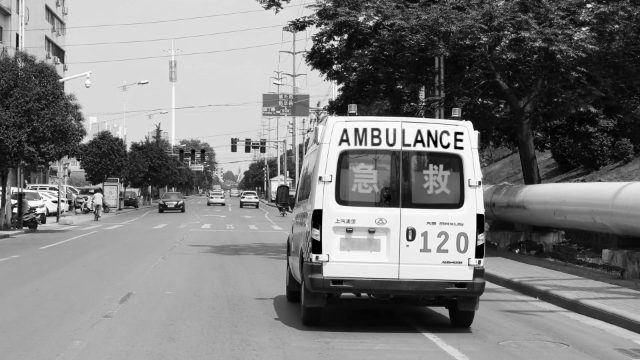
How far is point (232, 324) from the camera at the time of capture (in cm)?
930

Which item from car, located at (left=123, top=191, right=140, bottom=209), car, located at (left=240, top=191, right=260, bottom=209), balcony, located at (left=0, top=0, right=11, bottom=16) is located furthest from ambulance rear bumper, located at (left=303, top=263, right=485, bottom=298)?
car, located at (left=240, top=191, right=260, bottom=209)

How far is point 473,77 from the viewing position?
745 inches

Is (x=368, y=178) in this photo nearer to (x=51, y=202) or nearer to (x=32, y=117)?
(x=32, y=117)

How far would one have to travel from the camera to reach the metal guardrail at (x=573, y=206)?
44.2 ft

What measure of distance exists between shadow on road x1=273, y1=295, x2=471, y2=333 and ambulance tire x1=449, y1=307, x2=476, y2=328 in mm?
86

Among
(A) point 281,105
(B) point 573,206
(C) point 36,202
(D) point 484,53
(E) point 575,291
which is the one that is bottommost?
(E) point 575,291

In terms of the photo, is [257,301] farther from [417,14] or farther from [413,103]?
[413,103]

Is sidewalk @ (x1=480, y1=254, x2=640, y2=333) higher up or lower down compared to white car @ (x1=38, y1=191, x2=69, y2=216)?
lower down

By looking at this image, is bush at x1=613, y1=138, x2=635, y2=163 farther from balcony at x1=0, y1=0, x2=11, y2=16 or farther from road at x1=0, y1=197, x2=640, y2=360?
balcony at x1=0, y1=0, x2=11, y2=16

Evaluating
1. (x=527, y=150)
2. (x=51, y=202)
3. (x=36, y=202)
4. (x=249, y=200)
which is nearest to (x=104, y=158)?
(x=51, y=202)

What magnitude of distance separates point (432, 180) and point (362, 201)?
87cm

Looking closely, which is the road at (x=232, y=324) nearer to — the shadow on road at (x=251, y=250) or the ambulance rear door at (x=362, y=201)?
the ambulance rear door at (x=362, y=201)

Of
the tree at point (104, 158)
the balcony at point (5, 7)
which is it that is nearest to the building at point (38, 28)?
the balcony at point (5, 7)

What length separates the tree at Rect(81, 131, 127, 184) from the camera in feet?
193
